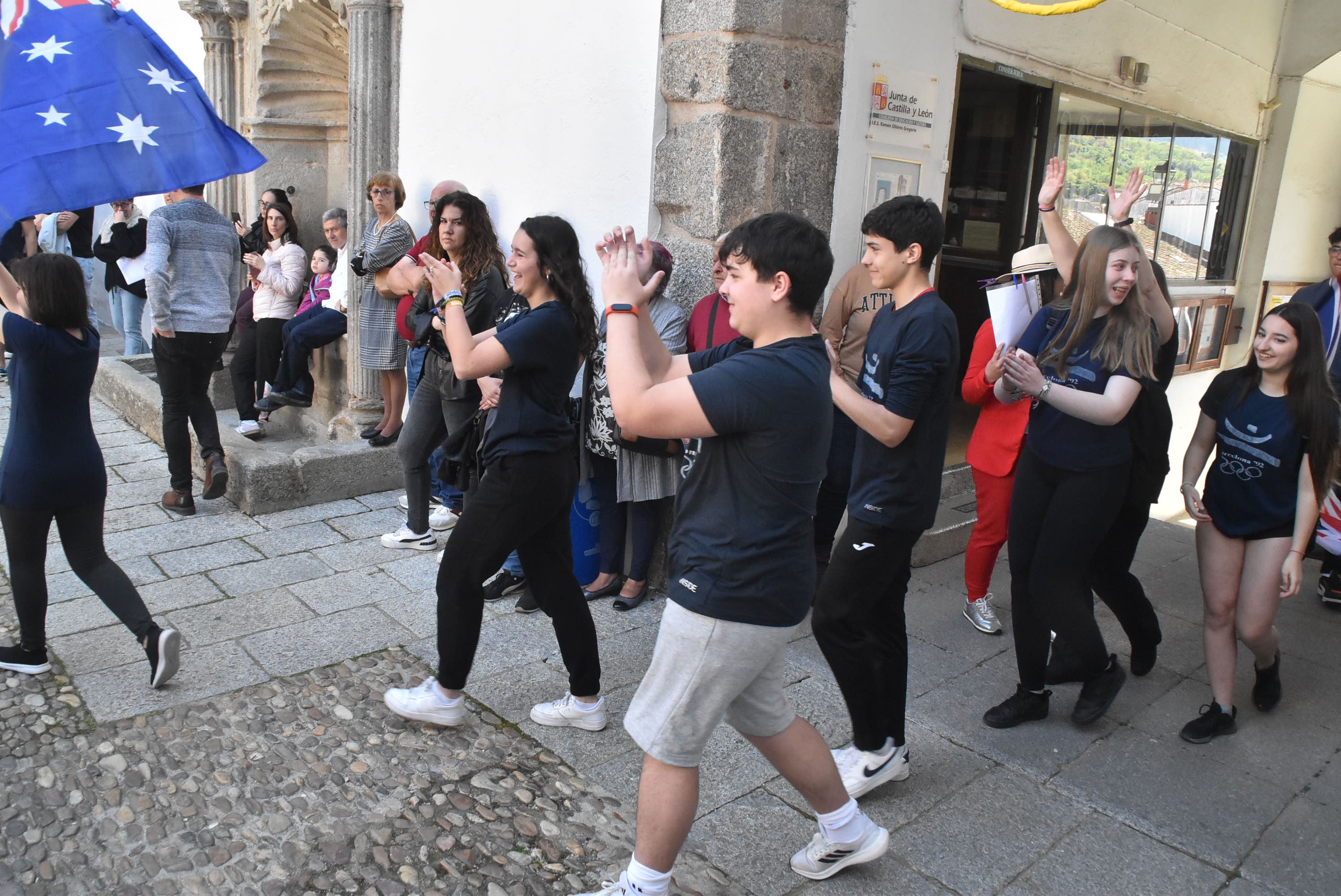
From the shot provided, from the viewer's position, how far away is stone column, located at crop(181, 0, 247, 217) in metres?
8.79

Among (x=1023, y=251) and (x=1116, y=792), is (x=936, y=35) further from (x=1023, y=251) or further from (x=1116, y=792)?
(x=1116, y=792)

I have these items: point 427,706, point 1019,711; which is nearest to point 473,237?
point 427,706

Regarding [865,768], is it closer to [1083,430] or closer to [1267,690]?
[1083,430]

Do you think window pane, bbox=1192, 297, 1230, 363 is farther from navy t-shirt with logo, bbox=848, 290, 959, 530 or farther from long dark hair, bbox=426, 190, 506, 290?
navy t-shirt with logo, bbox=848, 290, 959, 530

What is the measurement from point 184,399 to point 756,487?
452 cm

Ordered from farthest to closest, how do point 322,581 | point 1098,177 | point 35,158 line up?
point 1098,177 < point 322,581 < point 35,158

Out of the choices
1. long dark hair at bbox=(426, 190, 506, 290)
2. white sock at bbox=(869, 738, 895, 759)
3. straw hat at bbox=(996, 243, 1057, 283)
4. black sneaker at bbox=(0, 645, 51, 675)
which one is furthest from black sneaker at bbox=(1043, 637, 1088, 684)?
black sneaker at bbox=(0, 645, 51, 675)

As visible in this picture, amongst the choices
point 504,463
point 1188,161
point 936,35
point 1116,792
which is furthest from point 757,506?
point 1188,161

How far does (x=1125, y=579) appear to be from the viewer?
396cm

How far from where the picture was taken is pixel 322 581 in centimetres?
478

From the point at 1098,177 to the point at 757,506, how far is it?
5.61 m

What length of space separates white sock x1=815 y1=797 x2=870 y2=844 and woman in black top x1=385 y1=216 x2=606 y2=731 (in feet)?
3.53

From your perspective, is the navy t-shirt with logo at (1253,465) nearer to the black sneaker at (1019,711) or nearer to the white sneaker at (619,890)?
the black sneaker at (1019,711)

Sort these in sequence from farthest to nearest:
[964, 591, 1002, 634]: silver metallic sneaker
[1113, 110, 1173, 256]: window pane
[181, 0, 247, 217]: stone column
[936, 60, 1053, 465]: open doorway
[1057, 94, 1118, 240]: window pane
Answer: [181, 0, 247, 217]: stone column → [1113, 110, 1173, 256]: window pane → [1057, 94, 1118, 240]: window pane → [936, 60, 1053, 465]: open doorway → [964, 591, 1002, 634]: silver metallic sneaker
